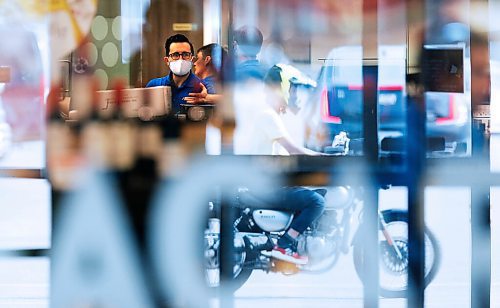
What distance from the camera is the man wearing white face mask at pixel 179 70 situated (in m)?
3.26

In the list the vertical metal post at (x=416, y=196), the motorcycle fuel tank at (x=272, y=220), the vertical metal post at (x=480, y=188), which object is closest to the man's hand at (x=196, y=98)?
the motorcycle fuel tank at (x=272, y=220)

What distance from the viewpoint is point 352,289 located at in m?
3.53

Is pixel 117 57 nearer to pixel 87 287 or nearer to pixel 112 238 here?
pixel 112 238

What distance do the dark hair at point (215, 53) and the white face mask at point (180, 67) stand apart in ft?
0.25

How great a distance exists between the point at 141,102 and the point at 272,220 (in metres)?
0.95

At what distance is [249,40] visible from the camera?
10.7 feet

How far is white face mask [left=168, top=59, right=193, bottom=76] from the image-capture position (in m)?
3.26

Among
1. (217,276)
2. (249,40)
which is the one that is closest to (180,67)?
(249,40)

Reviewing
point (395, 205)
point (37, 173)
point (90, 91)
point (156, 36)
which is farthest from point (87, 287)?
point (395, 205)

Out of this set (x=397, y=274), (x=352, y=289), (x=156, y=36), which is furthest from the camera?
(x=397, y=274)

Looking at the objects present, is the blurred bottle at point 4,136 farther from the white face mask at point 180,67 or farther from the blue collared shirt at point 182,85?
the white face mask at point 180,67

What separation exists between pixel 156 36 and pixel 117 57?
18 centimetres

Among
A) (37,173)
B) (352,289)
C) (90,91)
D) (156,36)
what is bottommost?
(352,289)

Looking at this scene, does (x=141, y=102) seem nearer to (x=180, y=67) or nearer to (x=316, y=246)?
(x=180, y=67)
